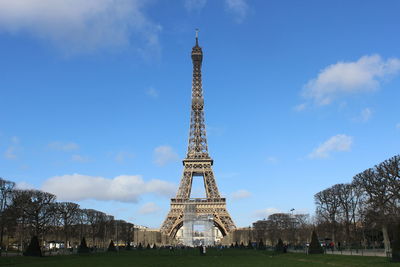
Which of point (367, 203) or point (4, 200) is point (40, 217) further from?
point (367, 203)

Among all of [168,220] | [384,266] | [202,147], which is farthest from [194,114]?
[384,266]

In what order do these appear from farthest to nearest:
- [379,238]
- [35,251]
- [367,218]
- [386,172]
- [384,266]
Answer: [379,238] → [367,218] → [386,172] → [35,251] → [384,266]

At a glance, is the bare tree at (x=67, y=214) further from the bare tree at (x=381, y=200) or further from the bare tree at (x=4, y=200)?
the bare tree at (x=381, y=200)

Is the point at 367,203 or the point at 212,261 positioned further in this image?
the point at 367,203

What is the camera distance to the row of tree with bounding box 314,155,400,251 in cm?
4775

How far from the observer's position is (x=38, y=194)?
2586 inches

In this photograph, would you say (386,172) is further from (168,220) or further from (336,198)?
(168,220)

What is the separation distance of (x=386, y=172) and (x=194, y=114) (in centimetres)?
5488

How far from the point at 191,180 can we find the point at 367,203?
149ft

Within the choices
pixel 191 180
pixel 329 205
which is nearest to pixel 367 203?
pixel 329 205

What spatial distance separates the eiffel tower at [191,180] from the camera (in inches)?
3396

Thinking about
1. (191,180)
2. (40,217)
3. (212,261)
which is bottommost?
(212,261)

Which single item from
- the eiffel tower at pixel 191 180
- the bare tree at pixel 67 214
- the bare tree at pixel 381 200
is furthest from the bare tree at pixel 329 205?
the bare tree at pixel 67 214

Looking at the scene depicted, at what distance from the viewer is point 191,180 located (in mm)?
91250
